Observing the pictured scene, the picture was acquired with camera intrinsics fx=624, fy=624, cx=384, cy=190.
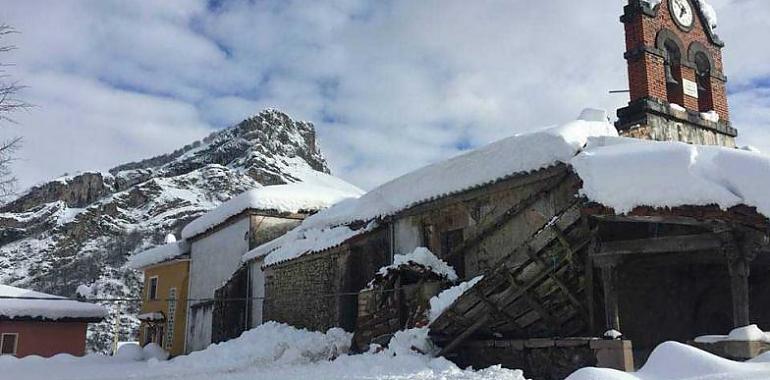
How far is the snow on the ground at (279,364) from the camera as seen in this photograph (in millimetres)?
10414

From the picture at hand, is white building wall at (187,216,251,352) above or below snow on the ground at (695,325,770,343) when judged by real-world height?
above

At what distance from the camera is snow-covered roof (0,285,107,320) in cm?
2467

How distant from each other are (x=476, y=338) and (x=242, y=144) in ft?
334

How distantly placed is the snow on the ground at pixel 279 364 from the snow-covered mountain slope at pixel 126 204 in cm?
6044

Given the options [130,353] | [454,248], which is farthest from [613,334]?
[130,353]

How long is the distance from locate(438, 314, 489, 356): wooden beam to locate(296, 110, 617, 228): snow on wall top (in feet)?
10.2

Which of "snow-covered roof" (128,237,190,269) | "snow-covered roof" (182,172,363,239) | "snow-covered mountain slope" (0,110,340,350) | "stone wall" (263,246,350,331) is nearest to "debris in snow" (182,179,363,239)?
"snow-covered roof" (182,172,363,239)

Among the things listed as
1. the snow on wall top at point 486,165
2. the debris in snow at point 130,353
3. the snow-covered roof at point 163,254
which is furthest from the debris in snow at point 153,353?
the snow on wall top at point 486,165

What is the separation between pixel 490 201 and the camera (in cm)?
1344

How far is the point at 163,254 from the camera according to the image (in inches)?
1100

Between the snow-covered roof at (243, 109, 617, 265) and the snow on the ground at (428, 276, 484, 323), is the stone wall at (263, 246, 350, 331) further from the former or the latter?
the snow on the ground at (428, 276, 484, 323)

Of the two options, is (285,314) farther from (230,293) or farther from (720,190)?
(720,190)

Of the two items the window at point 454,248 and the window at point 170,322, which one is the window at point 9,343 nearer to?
the window at point 170,322

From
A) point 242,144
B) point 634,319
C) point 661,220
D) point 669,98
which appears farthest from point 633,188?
point 242,144
